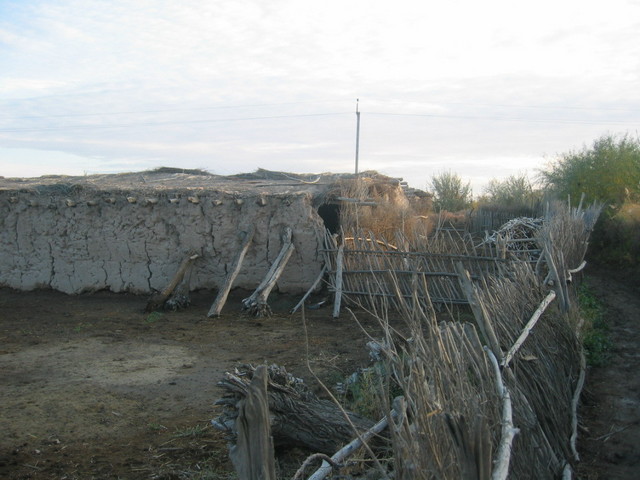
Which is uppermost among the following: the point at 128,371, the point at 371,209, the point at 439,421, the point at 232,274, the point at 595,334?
the point at 371,209

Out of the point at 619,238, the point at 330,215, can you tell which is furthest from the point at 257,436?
the point at 619,238

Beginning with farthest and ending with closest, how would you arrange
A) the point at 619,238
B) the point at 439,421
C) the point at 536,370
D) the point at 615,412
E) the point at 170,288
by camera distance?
the point at 619,238, the point at 170,288, the point at 615,412, the point at 536,370, the point at 439,421

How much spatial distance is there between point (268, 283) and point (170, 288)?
67.3 inches

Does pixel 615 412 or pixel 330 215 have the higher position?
pixel 330 215

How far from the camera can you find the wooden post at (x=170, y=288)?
34.3 ft

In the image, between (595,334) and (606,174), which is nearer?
(595,334)

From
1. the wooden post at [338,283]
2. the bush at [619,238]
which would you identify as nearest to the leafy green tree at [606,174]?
the bush at [619,238]

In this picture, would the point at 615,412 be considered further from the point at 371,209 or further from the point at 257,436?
the point at 371,209

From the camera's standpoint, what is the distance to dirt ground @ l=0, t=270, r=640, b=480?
4707mm

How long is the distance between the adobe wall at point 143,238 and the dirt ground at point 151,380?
1.56 ft

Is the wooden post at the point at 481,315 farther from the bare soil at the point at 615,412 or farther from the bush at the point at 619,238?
the bush at the point at 619,238

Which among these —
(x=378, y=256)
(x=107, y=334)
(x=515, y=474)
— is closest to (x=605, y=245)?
(x=378, y=256)

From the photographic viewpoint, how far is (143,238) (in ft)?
37.5

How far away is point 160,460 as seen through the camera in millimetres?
4633
